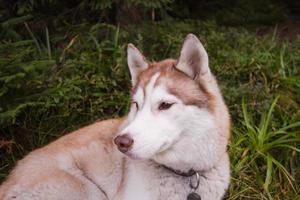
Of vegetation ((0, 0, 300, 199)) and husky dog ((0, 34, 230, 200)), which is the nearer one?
husky dog ((0, 34, 230, 200))

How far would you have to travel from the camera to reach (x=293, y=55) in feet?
22.8

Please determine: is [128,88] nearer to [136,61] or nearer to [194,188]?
[136,61]

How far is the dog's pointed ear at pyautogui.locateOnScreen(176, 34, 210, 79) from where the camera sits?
13.2 feet

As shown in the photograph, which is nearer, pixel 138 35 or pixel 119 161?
pixel 119 161

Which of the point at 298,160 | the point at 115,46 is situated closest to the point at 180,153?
the point at 298,160

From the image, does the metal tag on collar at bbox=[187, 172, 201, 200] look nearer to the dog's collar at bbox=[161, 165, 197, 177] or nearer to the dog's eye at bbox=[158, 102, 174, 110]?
the dog's collar at bbox=[161, 165, 197, 177]

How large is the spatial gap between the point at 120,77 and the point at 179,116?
273cm

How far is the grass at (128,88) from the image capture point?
5.54 meters

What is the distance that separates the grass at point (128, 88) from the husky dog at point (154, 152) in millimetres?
1046

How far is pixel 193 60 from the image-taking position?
4137 millimetres

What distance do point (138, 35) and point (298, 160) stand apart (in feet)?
8.36

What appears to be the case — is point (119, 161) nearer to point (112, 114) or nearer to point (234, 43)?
point (112, 114)

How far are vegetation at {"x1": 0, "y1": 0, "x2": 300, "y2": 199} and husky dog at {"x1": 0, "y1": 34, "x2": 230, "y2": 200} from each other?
1041 mm

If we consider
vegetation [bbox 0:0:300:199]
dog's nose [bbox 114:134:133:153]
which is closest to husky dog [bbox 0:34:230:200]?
dog's nose [bbox 114:134:133:153]
